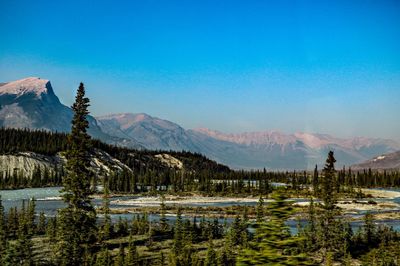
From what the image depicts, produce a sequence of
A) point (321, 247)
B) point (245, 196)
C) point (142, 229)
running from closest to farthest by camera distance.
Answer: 1. point (321, 247)
2. point (142, 229)
3. point (245, 196)

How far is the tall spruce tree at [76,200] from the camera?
33.4m

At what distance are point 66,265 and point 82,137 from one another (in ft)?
30.5

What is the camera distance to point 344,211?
126 m

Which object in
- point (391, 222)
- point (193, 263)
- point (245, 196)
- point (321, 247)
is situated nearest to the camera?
point (193, 263)

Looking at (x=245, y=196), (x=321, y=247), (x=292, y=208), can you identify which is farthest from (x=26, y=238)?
(x=245, y=196)

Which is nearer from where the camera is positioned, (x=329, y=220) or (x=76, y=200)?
(x=76, y=200)

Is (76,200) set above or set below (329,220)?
above

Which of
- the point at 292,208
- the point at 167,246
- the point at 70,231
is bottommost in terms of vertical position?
the point at 167,246

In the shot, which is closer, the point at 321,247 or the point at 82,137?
the point at 82,137

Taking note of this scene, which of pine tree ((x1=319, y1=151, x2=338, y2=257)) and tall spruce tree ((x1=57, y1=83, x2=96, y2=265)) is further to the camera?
pine tree ((x1=319, y1=151, x2=338, y2=257))

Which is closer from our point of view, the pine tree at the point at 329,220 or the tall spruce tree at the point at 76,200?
the tall spruce tree at the point at 76,200

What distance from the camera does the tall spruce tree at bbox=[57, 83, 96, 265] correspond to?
33406 millimetres

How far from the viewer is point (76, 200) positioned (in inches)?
1345

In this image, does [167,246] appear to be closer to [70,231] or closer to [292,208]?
[70,231]
